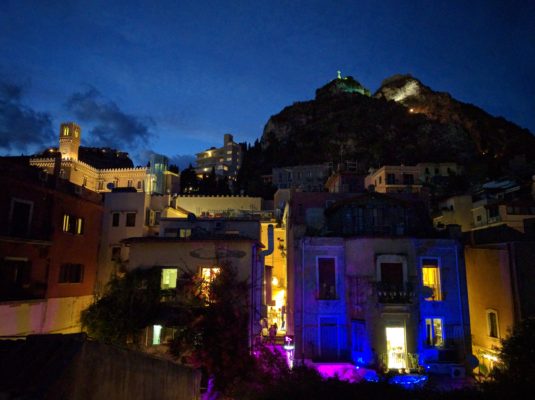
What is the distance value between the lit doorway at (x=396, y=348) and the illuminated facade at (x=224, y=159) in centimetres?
9293

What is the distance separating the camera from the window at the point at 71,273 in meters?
26.7

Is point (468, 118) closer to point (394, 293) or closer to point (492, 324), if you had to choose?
point (492, 324)

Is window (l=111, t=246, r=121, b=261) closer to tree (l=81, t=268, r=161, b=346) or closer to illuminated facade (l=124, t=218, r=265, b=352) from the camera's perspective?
illuminated facade (l=124, t=218, r=265, b=352)

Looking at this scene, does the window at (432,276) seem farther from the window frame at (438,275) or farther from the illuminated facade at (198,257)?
the illuminated facade at (198,257)

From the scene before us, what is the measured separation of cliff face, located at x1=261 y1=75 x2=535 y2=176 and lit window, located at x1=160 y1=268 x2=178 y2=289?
71.0 m

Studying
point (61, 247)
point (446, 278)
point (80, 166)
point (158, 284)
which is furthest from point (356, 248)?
point (80, 166)

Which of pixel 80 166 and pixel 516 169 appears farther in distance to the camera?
pixel 516 169

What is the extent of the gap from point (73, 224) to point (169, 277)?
1106 centimetres

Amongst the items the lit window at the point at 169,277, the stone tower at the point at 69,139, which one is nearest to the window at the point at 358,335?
the lit window at the point at 169,277

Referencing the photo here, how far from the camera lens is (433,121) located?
102m

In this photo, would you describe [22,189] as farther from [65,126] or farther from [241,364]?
[65,126]

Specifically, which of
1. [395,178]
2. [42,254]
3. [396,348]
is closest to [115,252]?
[42,254]

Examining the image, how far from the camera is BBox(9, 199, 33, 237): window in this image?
22.9 m

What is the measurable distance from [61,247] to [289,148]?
272 ft
